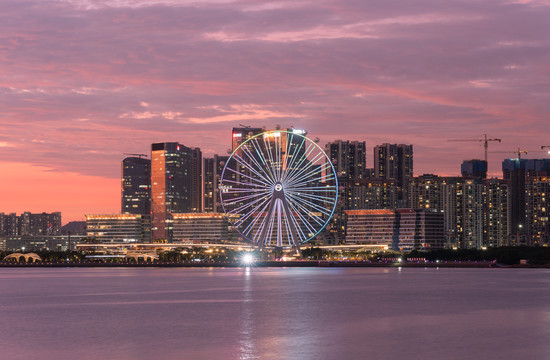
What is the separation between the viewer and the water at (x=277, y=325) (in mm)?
44594

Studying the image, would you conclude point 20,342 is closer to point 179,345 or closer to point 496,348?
point 179,345

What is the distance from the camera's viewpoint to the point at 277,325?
58531 millimetres

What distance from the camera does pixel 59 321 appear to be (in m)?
62.1

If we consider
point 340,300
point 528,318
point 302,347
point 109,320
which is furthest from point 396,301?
point 302,347

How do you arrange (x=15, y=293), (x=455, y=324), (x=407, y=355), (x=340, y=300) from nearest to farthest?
(x=407, y=355)
(x=455, y=324)
(x=340, y=300)
(x=15, y=293)

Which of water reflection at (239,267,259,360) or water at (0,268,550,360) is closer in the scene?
water reflection at (239,267,259,360)

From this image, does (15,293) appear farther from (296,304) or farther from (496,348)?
(496,348)

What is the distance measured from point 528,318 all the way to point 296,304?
2200 centimetres

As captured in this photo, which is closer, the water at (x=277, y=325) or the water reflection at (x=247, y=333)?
the water reflection at (x=247, y=333)

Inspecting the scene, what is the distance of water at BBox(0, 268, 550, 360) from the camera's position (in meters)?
44.6

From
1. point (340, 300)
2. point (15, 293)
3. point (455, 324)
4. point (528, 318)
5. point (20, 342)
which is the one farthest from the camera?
point (15, 293)

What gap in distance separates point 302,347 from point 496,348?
1083 cm

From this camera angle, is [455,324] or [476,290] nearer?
[455,324]

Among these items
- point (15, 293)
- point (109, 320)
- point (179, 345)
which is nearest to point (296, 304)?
point (109, 320)
